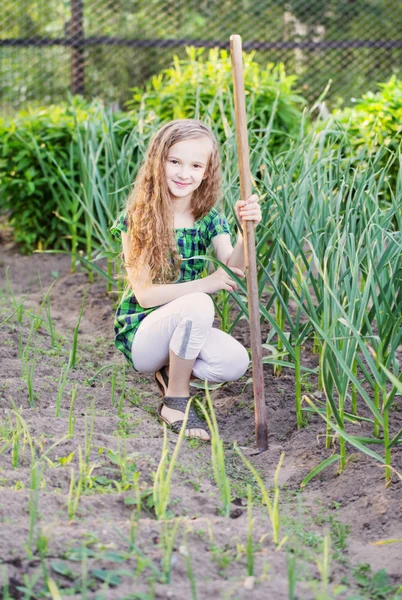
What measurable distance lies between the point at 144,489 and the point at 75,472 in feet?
0.58

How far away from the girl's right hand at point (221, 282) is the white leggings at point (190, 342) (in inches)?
1.4

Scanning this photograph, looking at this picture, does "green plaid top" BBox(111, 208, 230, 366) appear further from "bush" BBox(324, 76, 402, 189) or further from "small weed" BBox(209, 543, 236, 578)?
"bush" BBox(324, 76, 402, 189)

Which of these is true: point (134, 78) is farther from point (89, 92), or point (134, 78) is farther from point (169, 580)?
point (169, 580)

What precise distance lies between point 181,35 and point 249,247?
616 cm

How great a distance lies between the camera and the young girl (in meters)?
2.43

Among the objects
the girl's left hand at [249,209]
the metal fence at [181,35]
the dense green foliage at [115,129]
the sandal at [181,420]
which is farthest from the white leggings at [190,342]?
the metal fence at [181,35]

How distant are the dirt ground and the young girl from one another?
0.51 feet

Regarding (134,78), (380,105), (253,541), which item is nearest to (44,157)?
(380,105)

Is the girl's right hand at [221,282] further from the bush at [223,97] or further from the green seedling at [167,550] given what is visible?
the bush at [223,97]

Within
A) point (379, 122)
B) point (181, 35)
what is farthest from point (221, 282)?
point (181, 35)

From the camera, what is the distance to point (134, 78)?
7.66 meters

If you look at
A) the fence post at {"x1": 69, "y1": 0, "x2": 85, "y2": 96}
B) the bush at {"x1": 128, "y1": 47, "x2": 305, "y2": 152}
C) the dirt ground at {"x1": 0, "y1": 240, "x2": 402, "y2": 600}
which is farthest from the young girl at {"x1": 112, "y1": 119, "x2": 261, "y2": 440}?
the fence post at {"x1": 69, "y1": 0, "x2": 85, "y2": 96}

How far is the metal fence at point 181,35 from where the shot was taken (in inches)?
288

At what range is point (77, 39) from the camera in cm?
607
